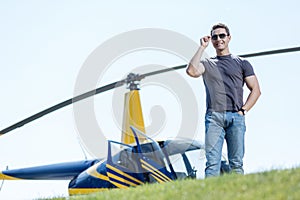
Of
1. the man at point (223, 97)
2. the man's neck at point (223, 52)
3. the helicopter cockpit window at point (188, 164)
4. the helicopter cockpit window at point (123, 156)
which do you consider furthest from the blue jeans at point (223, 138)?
the helicopter cockpit window at point (123, 156)

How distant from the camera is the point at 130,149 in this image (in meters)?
8.55

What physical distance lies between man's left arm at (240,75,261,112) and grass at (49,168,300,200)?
3.62ft

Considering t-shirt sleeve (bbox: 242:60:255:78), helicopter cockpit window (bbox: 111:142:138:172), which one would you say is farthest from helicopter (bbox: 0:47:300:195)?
t-shirt sleeve (bbox: 242:60:255:78)

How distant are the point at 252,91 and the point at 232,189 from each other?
1851 millimetres

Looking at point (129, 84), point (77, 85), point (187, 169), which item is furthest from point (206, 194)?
point (129, 84)

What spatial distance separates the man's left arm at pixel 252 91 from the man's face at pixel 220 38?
19.2 inches

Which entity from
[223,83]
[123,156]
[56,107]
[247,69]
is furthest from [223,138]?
[56,107]

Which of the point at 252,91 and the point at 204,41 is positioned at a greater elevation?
the point at 204,41

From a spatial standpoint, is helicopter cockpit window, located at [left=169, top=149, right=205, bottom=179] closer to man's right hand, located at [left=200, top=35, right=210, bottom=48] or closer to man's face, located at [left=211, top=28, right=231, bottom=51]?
man's face, located at [left=211, top=28, right=231, bottom=51]

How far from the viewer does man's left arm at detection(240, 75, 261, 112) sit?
5.98 m

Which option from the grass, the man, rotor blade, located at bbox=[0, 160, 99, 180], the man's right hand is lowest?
rotor blade, located at bbox=[0, 160, 99, 180]

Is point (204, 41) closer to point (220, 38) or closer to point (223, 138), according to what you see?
point (220, 38)

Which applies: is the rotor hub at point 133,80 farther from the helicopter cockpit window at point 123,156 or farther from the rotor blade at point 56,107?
the helicopter cockpit window at point 123,156

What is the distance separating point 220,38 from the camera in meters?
5.98
